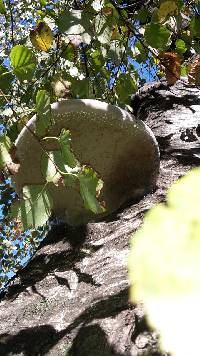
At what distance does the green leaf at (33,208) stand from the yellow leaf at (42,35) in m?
0.94

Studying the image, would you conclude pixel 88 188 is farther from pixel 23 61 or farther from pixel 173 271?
pixel 173 271

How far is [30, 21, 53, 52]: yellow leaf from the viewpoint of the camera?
5.73 feet

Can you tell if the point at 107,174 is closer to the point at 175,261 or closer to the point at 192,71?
the point at 192,71

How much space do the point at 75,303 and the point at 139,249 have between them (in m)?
0.88

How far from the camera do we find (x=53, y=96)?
2150mm

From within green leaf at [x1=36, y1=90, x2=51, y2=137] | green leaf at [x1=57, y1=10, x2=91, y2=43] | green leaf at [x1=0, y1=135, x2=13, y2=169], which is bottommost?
green leaf at [x1=0, y1=135, x2=13, y2=169]

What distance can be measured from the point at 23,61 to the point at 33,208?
0.43 metres

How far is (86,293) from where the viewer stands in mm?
1007

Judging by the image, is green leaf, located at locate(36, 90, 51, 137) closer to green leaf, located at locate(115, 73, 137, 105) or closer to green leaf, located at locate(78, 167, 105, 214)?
green leaf, located at locate(78, 167, 105, 214)

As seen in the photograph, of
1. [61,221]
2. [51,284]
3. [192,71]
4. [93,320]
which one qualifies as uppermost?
[192,71]

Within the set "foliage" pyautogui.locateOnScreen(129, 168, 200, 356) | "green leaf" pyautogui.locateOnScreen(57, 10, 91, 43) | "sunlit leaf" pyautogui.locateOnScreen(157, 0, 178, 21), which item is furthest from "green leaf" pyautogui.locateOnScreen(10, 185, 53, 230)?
"sunlit leaf" pyautogui.locateOnScreen(157, 0, 178, 21)

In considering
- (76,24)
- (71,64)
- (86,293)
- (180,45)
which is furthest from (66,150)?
(71,64)

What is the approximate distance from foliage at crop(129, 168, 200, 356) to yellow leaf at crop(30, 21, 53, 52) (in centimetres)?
173

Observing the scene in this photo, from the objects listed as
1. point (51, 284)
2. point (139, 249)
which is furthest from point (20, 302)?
point (139, 249)
